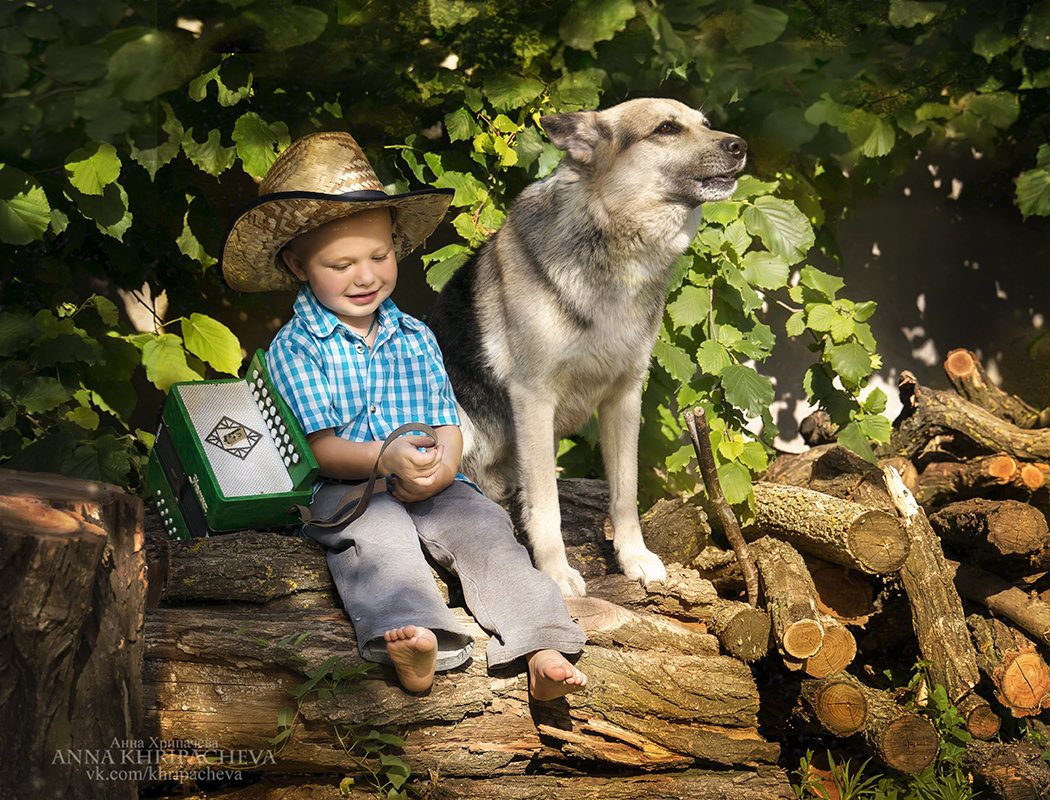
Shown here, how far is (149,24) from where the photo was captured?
3.15 m

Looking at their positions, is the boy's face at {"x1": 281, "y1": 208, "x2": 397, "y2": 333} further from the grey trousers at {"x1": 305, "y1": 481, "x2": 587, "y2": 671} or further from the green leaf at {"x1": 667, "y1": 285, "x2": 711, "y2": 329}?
the green leaf at {"x1": 667, "y1": 285, "x2": 711, "y2": 329}

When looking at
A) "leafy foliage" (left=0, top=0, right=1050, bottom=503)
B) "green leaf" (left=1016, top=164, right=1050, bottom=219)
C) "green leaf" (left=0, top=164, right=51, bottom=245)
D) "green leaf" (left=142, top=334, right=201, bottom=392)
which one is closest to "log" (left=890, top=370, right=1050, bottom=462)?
"leafy foliage" (left=0, top=0, right=1050, bottom=503)

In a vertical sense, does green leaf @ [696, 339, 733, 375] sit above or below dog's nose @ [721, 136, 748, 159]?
below

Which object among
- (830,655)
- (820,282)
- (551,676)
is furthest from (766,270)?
(551,676)

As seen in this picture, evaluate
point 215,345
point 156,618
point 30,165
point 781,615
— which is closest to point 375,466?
point 156,618

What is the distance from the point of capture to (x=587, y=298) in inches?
111

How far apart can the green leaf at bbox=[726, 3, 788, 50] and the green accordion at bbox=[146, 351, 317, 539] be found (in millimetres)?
2365

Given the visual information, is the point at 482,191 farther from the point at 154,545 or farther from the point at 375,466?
the point at 154,545

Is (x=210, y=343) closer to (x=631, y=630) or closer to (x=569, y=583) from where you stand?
(x=569, y=583)

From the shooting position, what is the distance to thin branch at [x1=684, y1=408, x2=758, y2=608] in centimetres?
317

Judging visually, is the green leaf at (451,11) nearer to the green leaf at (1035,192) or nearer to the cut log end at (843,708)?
the green leaf at (1035,192)

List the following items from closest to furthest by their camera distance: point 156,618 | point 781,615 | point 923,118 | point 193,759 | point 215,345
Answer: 1. point 193,759
2. point 156,618
3. point 781,615
4. point 215,345
5. point 923,118

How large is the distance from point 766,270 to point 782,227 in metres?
0.20

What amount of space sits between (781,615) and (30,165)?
10.1 ft
